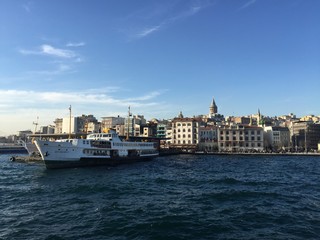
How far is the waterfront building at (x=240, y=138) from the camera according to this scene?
126 meters

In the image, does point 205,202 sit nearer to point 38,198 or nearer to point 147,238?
point 147,238

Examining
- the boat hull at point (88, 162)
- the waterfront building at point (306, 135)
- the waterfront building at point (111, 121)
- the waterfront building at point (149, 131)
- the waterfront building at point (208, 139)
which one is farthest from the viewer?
the waterfront building at point (111, 121)

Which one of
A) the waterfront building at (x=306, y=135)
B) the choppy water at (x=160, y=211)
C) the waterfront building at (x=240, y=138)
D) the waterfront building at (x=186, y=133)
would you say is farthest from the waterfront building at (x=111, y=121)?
the choppy water at (x=160, y=211)

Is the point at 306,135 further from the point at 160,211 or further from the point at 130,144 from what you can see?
the point at 160,211

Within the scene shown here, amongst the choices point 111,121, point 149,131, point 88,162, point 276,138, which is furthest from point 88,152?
point 111,121

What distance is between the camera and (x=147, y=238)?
55.2ft

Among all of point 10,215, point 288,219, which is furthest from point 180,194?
point 10,215

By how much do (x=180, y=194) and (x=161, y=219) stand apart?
31.2 feet

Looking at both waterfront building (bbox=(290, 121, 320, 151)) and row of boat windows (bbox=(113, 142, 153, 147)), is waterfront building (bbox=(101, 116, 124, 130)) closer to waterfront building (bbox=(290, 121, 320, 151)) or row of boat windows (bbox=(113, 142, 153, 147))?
row of boat windows (bbox=(113, 142, 153, 147))

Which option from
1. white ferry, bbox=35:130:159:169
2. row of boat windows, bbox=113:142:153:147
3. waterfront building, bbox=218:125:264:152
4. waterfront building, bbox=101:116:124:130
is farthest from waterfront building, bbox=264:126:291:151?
white ferry, bbox=35:130:159:169

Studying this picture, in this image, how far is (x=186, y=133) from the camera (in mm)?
131750

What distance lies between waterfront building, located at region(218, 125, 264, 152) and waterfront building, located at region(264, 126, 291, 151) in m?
15.4

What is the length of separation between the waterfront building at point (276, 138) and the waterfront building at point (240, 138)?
50.6ft

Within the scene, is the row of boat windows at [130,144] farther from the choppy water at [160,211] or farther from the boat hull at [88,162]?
the choppy water at [160,211]
